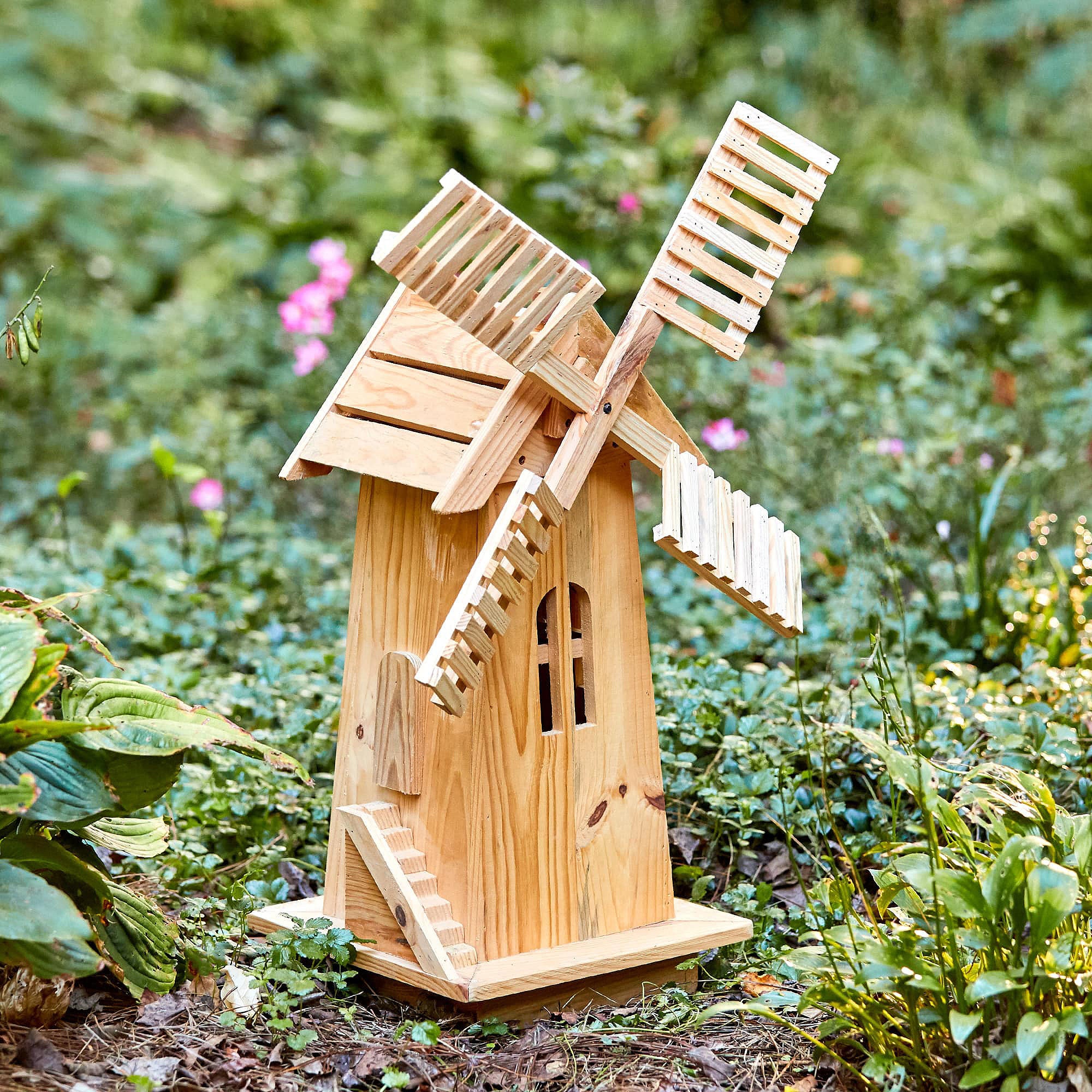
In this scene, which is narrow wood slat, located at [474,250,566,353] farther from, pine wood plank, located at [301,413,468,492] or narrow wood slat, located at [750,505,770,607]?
narrow wood slat, located at [750,505,770,607]

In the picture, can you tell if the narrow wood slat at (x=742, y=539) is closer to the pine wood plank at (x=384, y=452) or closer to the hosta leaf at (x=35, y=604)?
the pine wood plank at (x=384, y=452)

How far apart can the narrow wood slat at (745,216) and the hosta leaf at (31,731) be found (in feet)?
5.51

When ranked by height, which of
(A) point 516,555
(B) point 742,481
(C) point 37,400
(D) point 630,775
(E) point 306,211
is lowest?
(D) point 630,775

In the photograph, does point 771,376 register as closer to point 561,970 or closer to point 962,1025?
point 561,970

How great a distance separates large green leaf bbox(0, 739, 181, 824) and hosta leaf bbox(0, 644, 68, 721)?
0.21 ft

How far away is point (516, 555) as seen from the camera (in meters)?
2.52

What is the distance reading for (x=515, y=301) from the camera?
2.45m

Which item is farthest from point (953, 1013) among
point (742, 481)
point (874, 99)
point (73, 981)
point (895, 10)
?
point (895, 10)

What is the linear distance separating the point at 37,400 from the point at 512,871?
5170 millimetres

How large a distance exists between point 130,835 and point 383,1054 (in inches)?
27.1

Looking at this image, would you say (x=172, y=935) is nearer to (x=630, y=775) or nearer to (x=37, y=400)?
(x=630, y=775)

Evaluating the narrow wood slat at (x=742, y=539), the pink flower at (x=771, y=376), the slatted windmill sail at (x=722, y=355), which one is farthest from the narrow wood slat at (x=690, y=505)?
the pink flower at (x=771, y=376)

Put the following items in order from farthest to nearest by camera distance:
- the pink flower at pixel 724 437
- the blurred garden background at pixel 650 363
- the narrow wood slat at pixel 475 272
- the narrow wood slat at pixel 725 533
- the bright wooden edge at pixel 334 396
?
the pink flower at pixel 724 437 < the blurred garden background at pixel 650 363 < the bright wooden edge at pixel 334 396 < the narrow wood slat at pixel 725 533 < the narrow wood slat at pixel 475 272

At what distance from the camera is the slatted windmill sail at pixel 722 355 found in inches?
101
